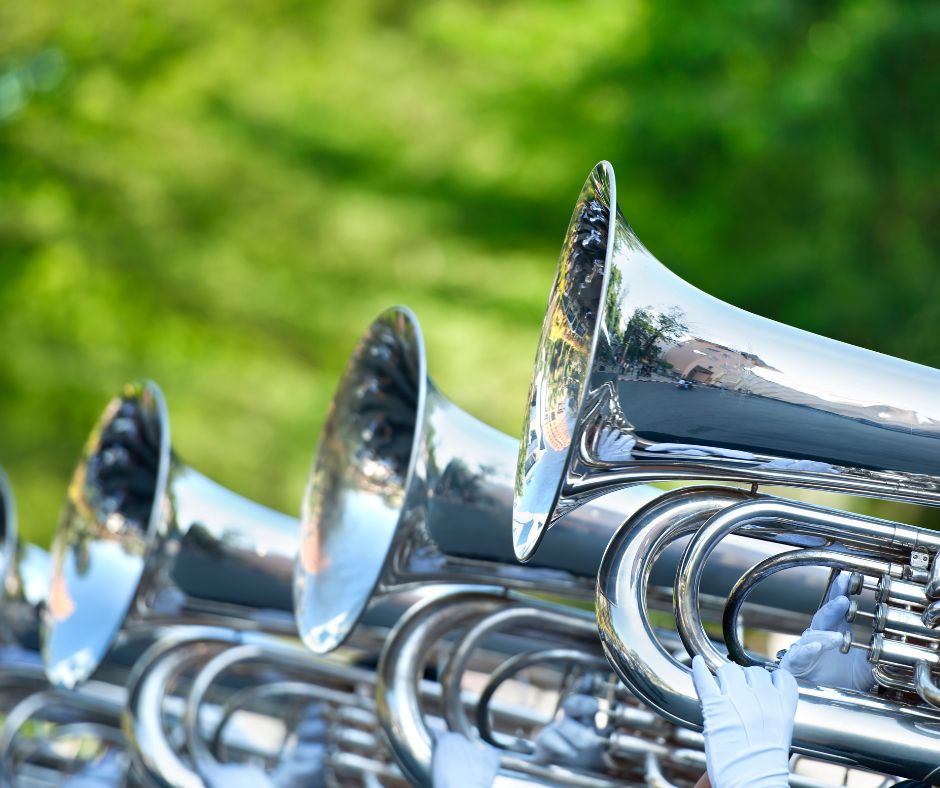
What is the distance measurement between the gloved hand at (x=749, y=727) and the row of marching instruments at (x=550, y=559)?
0.05 m

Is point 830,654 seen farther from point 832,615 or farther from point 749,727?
point 749,727

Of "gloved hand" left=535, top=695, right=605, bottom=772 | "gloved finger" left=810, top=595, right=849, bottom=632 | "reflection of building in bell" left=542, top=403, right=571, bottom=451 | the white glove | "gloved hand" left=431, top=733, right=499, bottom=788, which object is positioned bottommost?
the white glove

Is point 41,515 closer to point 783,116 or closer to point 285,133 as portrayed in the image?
point 285,133

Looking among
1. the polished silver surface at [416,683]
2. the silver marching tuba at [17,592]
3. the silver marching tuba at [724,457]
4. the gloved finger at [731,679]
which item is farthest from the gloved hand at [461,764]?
the silver marching tuba at [17,592]

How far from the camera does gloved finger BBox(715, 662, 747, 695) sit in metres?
1.54

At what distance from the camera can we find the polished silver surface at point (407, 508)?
201 centimetres

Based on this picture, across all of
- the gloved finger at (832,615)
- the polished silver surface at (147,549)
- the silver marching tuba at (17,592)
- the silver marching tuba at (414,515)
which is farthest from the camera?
the silver marching tuba at (17,592)

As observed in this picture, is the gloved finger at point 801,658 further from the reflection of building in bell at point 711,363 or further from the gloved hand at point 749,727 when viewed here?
the reflection of building in bell at point 711,363

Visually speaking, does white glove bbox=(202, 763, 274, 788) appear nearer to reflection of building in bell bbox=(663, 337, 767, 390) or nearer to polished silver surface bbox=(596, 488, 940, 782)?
polished silver surface bbox=(596, 488, 940, 782)

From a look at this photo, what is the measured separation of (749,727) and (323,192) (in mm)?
7032

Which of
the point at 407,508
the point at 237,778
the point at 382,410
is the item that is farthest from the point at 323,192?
the point at 407,508

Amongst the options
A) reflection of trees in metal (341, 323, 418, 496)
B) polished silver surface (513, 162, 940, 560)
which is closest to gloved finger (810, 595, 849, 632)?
polished silver surface (513, 162, 940, 560)

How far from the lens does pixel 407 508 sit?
2.03 metres

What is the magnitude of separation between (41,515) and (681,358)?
8.24m
